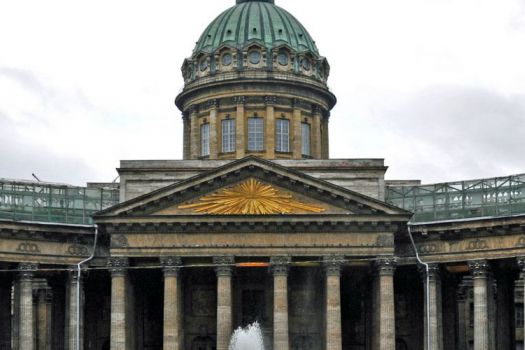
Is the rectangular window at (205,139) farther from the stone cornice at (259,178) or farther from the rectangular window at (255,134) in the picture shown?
the stone cornice at (259,178)

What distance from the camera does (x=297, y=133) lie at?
98.0 metres

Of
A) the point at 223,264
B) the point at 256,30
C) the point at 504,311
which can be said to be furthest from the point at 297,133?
the point at 504,311

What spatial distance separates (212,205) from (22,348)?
14.6 meters

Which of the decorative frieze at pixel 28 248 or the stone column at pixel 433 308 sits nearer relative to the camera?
the decorative frieze at pixel 28 248

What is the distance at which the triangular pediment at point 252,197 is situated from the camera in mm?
78938

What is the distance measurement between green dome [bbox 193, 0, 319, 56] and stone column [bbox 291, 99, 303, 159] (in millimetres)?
5173

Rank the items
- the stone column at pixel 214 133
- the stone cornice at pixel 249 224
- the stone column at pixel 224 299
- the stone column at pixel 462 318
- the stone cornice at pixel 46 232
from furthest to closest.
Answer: the stone column at pixel 214 133, the stone column at pixel 462 318, the stone cornice at pixel 249 224, the stone column at pixel 224 299, the stone cornice at pixel 46 232

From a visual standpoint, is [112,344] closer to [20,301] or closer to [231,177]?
[20,301]

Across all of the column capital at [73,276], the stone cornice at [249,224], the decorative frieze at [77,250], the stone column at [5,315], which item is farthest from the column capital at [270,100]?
the stone column at [5,315]

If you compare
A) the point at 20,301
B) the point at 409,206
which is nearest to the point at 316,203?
the point at 409,206

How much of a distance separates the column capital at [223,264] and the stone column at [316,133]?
2128 cm

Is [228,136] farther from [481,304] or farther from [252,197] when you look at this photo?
[481,304]

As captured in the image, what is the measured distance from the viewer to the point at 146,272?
8531 centimetres

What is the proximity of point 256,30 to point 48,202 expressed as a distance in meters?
26.7
